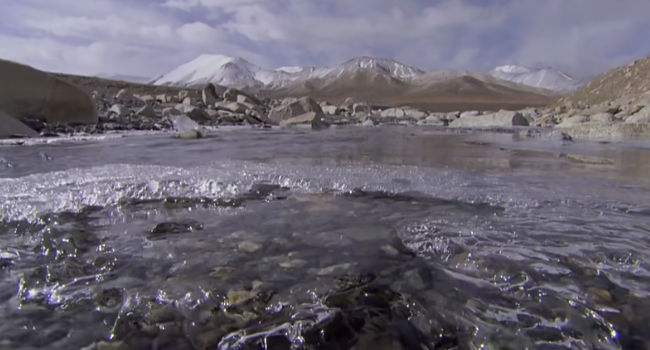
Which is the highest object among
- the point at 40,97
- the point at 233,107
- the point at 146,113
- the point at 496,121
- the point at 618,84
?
the point at 618,84

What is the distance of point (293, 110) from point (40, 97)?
8.29m

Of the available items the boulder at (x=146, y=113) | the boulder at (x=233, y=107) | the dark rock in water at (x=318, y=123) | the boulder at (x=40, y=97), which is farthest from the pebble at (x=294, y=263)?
the boulder at (x=233, y=107)

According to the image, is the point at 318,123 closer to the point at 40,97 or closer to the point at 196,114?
the point at 196,114

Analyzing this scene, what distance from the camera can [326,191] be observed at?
252cm

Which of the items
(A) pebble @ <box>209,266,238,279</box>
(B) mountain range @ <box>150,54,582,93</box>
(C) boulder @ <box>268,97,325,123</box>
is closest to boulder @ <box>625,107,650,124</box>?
(C) boulder @ <box>268,97,325,123</box>

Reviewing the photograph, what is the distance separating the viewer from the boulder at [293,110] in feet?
47.3

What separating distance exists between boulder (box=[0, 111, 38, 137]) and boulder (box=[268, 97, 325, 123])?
28.2ft

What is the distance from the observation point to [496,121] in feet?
47.7

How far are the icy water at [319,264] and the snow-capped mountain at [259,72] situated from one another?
91.4 meters

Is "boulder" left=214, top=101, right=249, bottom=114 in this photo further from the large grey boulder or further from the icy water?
the icy water

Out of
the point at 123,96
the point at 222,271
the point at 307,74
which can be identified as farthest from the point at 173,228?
the point at 307,74

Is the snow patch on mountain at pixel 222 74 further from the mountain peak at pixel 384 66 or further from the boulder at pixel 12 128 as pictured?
the boulder at pixel 12 128

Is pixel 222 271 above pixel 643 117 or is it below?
below

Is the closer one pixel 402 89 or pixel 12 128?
pixel 12 128
